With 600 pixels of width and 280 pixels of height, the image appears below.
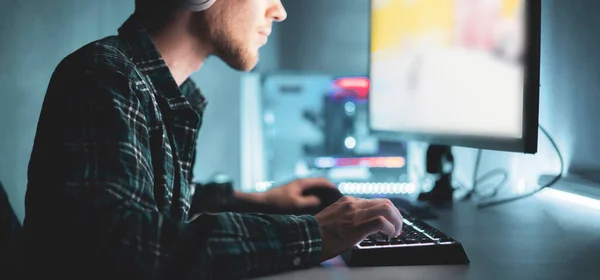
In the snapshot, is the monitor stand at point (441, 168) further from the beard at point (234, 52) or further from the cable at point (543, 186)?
the beard at point (234, 52)

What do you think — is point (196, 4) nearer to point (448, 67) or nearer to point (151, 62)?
point (151, 62)

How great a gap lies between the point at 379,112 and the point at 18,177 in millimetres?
983

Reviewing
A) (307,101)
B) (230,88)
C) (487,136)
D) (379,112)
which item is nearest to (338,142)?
(307,101)

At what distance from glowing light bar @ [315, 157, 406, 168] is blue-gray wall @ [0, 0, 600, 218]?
33cm

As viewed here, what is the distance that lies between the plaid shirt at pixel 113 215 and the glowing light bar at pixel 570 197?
0.62 metres

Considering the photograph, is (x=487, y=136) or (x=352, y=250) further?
Result: (x=487, y=136)

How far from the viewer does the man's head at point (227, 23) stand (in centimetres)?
90

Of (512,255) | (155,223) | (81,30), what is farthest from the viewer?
(81,30)

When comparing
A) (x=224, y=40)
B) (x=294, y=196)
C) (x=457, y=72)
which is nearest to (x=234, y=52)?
(x=224, y=40)

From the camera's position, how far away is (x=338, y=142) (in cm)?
215

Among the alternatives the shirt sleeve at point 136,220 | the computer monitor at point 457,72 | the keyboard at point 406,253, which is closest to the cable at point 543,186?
the computer monitor at point 457,72

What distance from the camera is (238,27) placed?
3.14 feet

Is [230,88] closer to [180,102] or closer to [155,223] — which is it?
[180,102]

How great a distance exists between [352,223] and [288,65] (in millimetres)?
1467
